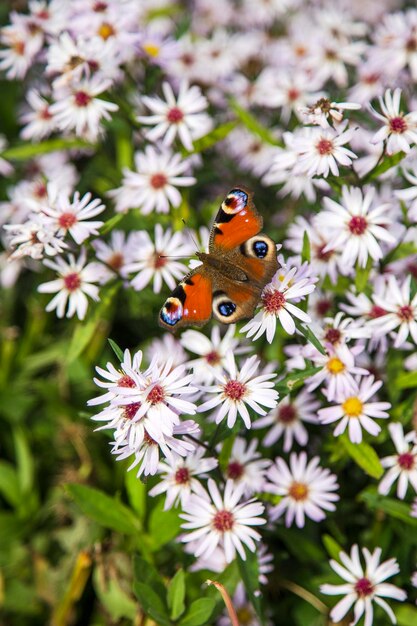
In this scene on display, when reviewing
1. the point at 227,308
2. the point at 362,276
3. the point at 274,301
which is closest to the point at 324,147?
the point at 362,276

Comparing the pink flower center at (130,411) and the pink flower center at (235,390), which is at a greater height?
the pink flower center at (130,411)

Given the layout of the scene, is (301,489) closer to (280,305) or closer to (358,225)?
(280,305)

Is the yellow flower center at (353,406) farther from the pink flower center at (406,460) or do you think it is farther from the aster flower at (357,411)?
the pink flower center at (406,460)

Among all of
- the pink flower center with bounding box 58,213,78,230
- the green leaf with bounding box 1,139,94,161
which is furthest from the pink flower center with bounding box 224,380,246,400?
the green leaf with bounding box 1,139,94,161

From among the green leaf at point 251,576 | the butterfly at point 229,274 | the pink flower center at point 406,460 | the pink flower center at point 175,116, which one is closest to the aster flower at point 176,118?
the pink flower center at point 175,116

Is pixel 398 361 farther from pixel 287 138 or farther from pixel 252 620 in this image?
pixel 252 620

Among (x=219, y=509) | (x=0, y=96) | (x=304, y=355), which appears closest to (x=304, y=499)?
(x=219, y=509)

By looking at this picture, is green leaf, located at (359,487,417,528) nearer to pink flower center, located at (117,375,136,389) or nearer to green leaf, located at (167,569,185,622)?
green leaf, located at (167,569,185,622)
